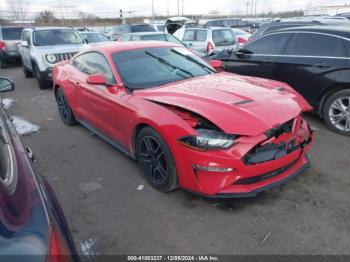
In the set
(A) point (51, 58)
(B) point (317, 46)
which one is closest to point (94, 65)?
(B) point (317, 46)

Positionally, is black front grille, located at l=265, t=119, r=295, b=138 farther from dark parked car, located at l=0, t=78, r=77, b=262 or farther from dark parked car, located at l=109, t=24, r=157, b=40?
dark parked car, located at l=109, t=24, r=157, b=40

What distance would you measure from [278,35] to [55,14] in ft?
178

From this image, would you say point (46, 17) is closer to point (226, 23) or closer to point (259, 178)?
point (226, 23)

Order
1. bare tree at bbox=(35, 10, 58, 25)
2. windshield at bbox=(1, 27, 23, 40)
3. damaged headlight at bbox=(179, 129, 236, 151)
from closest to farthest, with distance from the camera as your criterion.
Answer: damaged headlight at bbox=(179, 129, 236, 151) → windshield at bbox=(1, 27, 23, 40) → bare tree at bbox=(35, 10, 58, 25)

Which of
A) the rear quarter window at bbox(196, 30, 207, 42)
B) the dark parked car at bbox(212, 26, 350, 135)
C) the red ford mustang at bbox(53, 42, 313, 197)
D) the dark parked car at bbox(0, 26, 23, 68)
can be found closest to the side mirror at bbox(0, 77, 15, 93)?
the red ford mustang at bbox(53, 42, 313, 197)

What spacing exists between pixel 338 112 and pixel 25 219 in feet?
16.7

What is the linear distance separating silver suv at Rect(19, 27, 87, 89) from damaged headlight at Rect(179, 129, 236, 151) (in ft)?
24.2

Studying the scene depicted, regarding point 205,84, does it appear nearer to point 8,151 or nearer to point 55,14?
point 8,151

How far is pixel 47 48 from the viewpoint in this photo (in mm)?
9375

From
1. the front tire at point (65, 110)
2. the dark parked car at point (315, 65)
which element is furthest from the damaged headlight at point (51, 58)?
the dark parked car at point (315, 65)

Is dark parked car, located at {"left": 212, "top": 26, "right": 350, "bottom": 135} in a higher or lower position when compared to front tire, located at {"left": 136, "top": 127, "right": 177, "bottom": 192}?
higher

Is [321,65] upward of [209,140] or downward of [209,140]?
upward

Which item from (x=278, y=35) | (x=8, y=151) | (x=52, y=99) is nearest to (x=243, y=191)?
(x=8, y=151)

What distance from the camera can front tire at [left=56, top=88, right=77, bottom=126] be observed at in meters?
5.84
